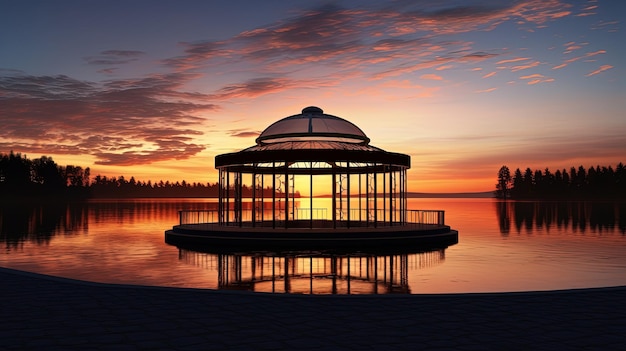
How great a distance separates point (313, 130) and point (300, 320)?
1127 inches

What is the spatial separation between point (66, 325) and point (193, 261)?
14130 millimetres

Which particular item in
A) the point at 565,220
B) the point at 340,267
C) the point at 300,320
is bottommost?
the point at 565,220

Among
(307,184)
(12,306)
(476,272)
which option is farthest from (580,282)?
(307,184)

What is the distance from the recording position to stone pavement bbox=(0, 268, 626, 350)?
859 cm

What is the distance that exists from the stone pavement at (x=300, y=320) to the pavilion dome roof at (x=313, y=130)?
2564 cm

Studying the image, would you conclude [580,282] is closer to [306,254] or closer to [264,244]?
[306,254]

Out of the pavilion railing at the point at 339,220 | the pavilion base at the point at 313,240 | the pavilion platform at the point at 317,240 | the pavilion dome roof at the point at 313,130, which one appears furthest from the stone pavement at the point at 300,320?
the pavilion dome roof at the point at 313,130

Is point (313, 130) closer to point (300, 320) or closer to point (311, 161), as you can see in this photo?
point (311, 161)

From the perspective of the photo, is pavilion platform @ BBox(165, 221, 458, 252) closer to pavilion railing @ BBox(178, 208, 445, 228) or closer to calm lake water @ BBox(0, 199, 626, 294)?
calm lake water @ BBox(0, 199, 626, 294)

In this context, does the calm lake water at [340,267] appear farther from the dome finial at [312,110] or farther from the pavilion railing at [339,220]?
the dome finial at [312,110]

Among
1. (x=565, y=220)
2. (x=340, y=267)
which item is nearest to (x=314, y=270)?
(x=340, y=267)

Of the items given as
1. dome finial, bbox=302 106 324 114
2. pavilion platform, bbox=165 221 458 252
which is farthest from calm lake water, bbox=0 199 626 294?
dome finial, bbox=302 106 324 114

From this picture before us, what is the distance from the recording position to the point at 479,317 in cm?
1038

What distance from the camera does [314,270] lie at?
20.7 meters
